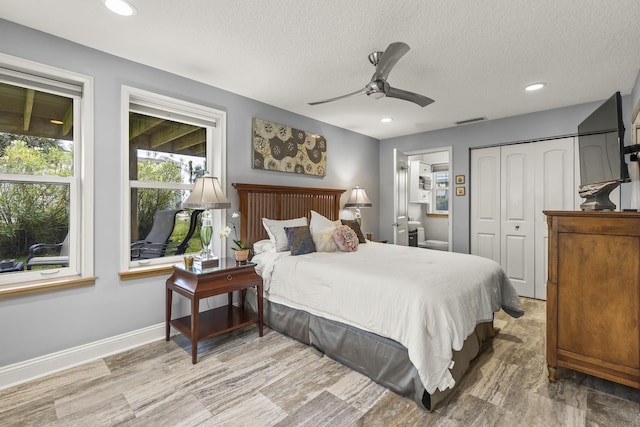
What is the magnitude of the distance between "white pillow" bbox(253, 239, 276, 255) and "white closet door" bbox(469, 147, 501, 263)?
10.1 ft

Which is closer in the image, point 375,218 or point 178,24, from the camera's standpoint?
point 178,24

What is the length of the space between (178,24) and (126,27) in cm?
39

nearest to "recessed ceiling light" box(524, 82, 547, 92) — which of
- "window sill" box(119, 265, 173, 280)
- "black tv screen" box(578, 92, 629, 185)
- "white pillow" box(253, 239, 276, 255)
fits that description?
"black tv screen" box(578, 92, 629, 185)

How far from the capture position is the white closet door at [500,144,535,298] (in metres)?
4.05

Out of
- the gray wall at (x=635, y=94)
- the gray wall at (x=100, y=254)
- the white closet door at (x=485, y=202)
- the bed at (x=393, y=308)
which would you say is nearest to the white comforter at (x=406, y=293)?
the bed at (x=393, y=308)

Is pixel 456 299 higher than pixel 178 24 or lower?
lower

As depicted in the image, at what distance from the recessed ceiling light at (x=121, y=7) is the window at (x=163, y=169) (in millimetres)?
760

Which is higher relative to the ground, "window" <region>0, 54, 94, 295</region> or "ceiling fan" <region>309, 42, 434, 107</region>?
"ceiling fan" <region>309, 42, 434, 107</region>

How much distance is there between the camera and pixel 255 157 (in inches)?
138

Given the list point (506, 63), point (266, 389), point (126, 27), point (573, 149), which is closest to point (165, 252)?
point (266, 389)

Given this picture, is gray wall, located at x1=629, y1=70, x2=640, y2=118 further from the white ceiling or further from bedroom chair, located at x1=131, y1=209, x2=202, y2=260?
bedroom chair, located at x1=131, y1=209, x2=202, y2=260

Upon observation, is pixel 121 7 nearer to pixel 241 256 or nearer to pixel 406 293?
pixel 241 256

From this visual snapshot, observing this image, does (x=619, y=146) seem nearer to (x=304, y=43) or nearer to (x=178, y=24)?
(x=304, y=43)

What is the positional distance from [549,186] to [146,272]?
4739 mm
